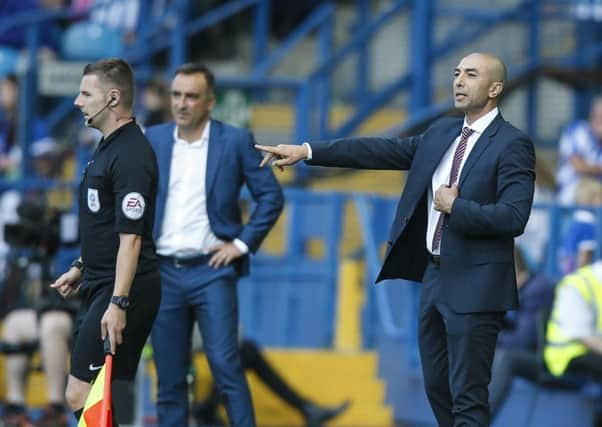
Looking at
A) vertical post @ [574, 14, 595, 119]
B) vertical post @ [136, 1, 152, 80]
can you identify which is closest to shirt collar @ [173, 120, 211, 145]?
vertical post @ [136, 1, 152, 80]

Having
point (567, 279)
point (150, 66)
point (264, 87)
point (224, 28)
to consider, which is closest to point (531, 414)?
point (567, 279)

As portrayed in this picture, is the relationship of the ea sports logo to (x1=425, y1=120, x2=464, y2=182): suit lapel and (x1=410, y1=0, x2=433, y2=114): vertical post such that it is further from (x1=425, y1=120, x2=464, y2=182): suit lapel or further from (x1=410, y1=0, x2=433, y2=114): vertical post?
(x1=410, y1=0, x2=433, y2=114): vertical post

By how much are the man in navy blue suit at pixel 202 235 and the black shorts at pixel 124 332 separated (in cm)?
108

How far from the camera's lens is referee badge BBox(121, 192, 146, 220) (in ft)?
25.4

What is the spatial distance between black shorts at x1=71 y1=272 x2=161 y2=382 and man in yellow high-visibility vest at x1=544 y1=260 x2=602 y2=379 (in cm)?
338

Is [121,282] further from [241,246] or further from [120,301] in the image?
[241,246]

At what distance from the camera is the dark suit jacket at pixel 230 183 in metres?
9.30

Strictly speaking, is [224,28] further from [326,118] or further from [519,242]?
[519,242]

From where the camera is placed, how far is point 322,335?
1292cm

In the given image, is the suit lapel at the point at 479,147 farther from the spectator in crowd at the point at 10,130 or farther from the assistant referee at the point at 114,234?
the spectator in crowd at the point at 10,130

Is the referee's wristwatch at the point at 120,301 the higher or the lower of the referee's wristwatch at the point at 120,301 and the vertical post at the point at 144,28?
the lower

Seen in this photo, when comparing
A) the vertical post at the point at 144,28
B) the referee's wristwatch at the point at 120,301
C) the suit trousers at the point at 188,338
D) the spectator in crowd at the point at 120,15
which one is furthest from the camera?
the spectator in crowd at the point at 120,15

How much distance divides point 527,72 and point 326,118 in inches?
82.1

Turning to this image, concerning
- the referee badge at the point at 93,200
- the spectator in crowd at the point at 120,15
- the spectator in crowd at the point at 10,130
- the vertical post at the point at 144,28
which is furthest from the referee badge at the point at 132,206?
the spectator in crowd at the point at 120,15
